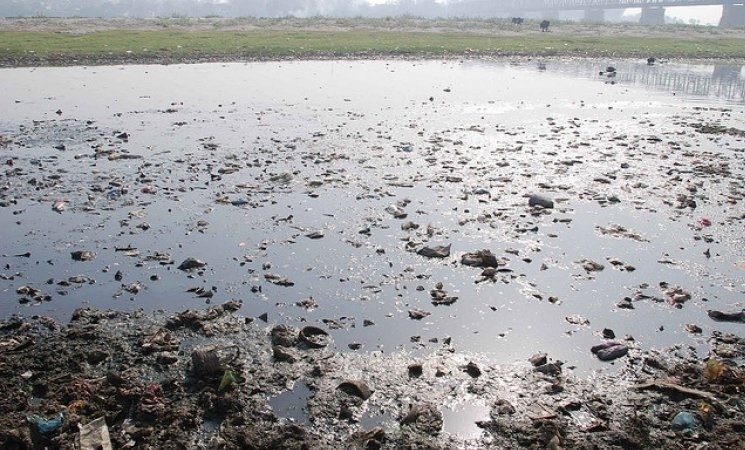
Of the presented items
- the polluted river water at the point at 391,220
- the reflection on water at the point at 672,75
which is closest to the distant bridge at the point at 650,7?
the reflection on water at the point at 672,75

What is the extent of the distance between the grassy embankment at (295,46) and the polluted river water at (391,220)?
17687 mm

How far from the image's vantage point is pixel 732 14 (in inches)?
4993

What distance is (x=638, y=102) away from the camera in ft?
78.5

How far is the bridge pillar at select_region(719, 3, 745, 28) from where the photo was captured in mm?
124812

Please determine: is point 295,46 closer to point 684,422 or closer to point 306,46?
point 306,46

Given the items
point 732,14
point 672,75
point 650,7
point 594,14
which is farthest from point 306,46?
point 594,14

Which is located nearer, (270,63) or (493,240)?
Answer: (493,240)

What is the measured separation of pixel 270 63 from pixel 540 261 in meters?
32.1

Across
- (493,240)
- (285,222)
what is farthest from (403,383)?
(285,222)

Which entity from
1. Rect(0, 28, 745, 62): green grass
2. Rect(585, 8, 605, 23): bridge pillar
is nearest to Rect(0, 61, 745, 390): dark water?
Rect(0, 28, 745, 62): green grass

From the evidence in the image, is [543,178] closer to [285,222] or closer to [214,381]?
[285,222]

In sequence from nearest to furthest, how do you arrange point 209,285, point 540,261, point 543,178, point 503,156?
1. point 209,285
2. point 540,261
3. point 543,178
4. point 503,156

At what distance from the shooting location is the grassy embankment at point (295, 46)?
36550 mm

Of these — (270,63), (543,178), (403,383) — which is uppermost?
(270,63)
